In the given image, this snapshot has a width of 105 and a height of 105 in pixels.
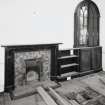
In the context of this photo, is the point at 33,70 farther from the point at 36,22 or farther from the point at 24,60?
the point at 36,22

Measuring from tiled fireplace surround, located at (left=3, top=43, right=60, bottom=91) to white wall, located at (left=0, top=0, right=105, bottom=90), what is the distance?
0.14m

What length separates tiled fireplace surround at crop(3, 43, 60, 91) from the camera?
315cm

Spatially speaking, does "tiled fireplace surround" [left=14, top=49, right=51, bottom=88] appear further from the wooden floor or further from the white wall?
the wooden floor

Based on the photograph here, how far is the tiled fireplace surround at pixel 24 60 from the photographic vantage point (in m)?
3.15

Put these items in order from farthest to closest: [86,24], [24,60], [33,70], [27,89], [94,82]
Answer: [86,24]
[94,82]
[33,70]
[24,60]
[27,89]

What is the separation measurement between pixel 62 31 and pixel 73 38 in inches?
20.4

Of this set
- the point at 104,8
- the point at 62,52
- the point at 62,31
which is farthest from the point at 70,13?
the point at 104,8

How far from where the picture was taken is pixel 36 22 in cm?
346

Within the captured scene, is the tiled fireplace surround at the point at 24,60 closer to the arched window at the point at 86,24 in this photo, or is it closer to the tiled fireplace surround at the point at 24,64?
the tiled fireplace surround at the point at 24,64

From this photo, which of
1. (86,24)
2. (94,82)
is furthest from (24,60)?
(86,24)

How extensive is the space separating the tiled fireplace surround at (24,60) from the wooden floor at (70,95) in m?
0.39

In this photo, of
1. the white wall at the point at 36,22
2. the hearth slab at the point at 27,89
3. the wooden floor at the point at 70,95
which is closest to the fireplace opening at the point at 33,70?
the hearth slab at the point at 27,89

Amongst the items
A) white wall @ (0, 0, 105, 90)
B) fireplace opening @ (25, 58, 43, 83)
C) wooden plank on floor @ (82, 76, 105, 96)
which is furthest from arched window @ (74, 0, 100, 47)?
fireplace opening @ (25, 58, 43, 83)

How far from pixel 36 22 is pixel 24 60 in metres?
1.05
